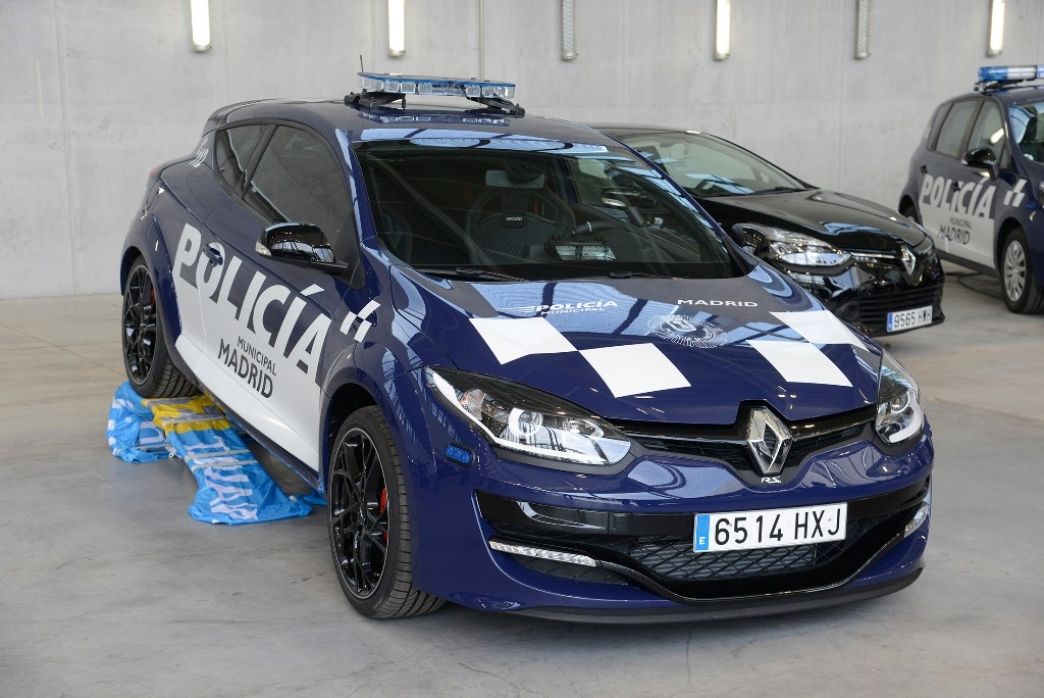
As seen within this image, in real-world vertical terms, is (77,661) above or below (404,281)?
below

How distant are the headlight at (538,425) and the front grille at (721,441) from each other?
0.18 ft

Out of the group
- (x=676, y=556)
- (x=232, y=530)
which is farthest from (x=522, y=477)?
(x=232, y=530)

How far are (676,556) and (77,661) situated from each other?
1.45 metres

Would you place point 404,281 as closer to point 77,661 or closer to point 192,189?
point 77,661

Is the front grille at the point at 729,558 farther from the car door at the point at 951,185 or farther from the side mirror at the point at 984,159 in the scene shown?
the car door at the point at 951,185

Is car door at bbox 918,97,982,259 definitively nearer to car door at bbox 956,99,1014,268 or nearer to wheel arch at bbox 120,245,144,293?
car door at bbox 956,99,1014,268

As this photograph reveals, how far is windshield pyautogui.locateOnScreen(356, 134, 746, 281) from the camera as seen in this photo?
154 inches

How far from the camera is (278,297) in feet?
13.5

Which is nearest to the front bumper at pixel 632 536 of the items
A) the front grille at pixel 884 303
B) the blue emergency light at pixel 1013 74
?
the front grille at pixel 884 303

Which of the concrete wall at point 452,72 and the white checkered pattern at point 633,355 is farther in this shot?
the concrete wall at point 452,72

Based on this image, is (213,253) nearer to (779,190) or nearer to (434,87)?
(434,87)

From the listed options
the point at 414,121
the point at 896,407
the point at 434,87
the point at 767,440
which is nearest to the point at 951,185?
the point at 434,87

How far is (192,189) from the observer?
16.7 feet

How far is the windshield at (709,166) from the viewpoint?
7.67m
